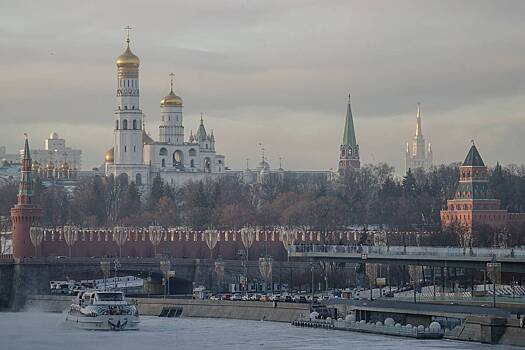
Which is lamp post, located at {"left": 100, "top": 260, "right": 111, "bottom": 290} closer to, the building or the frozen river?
the frozen river

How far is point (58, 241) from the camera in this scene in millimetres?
165625

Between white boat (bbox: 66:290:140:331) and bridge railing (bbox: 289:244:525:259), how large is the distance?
13.5m

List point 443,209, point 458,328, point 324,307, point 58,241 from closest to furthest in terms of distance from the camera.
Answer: point 458,328
point 324,307
point 58,241
point 443,209

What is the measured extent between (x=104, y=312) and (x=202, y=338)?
1063 cm

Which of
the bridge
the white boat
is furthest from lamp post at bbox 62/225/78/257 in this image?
the white boat

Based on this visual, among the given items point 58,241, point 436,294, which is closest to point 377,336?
point 436,294

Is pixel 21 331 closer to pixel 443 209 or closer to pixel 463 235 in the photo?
pixel 463 235

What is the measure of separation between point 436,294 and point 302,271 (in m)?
31.8

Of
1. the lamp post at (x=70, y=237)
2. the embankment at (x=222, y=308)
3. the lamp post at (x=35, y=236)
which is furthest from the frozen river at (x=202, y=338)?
the lamp post at (x=70, y=237)

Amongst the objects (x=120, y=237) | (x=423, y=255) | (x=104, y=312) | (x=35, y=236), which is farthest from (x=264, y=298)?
(x=120, y=237)

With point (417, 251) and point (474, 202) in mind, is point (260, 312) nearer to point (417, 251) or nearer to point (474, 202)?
point (417, 251)

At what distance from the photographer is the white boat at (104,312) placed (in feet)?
368

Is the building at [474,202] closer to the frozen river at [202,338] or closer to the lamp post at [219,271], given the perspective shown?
the lamp post at [219,271]

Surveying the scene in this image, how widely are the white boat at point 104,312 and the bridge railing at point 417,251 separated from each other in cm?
1349
